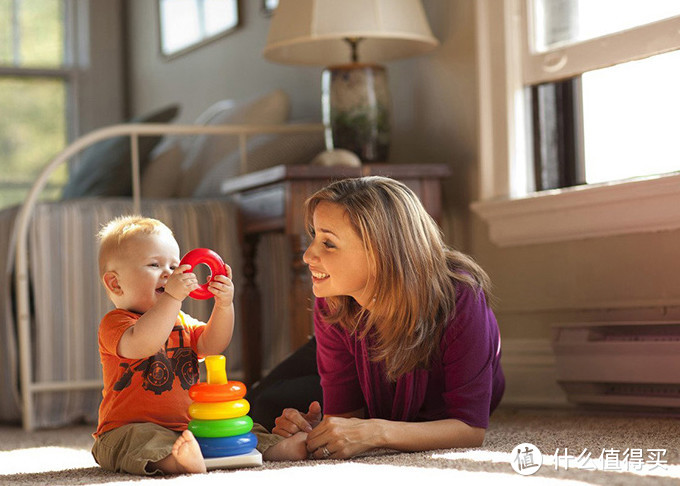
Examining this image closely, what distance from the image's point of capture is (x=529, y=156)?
101 inches

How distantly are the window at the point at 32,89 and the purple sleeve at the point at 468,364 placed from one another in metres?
3.76

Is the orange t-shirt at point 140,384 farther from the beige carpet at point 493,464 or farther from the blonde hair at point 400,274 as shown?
the blonde hair at point 400,274

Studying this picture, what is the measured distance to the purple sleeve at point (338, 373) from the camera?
5.82 feet

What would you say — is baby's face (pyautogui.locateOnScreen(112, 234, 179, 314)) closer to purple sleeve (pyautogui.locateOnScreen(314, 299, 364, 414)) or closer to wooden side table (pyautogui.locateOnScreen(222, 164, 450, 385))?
purple sleeve (pyautogui.locateOnScreen(314, 299, 364, 414))

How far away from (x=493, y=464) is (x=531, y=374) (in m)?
1.08

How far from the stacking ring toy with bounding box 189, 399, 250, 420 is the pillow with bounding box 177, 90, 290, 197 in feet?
5.89

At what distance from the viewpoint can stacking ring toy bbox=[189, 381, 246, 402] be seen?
59.6 inches

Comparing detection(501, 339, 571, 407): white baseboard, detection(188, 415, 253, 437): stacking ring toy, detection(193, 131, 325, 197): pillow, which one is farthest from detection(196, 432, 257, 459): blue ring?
detection(193, 131, 325, 197): pillow

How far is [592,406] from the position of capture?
92.4 inches

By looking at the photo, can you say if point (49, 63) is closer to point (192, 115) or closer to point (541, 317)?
point (192, 115)

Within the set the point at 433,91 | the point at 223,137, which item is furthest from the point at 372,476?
the point at 223,137

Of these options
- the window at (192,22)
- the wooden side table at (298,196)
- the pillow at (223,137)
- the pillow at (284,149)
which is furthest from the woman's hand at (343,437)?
the window at (192,22)

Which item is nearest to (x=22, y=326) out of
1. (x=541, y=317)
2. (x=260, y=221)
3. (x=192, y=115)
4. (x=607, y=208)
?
(x=260, y=221)

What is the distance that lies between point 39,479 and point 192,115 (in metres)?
3.18
